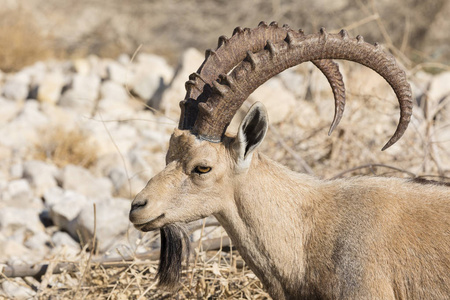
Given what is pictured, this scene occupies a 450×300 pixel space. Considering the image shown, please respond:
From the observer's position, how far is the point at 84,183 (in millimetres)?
7535

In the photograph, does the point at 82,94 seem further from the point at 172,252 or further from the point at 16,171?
the point at 172,252

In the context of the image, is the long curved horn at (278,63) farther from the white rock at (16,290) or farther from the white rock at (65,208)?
the white rock at (65,208)

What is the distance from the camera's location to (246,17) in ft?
44.7

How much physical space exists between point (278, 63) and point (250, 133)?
0.44 m

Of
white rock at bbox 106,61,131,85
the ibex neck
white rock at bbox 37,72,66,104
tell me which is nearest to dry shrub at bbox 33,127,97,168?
white rock at bbox 37,72,66,104

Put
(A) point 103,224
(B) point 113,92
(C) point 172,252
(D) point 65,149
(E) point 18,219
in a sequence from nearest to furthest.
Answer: (C) point 172,252 → (A) point 103,224 → (E) point 18,219 → (D) point 65,149 → (B) point 113,92

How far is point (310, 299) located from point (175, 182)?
106cm

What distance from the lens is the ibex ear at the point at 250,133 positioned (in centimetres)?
333

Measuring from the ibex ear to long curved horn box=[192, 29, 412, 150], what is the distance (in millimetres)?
125

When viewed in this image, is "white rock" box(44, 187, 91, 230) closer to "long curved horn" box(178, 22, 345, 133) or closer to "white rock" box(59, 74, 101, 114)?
"long curved horn" box(178, 22, 345, 133)

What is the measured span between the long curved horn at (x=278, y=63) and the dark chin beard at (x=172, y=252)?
631mm

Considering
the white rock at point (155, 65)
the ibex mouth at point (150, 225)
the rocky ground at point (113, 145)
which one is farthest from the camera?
the white rock at point (155, 65)

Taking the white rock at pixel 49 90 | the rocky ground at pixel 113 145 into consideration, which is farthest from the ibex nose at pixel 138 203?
the white rock at pixel 49 90

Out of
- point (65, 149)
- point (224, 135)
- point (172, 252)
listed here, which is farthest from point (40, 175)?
point (224, 135)
